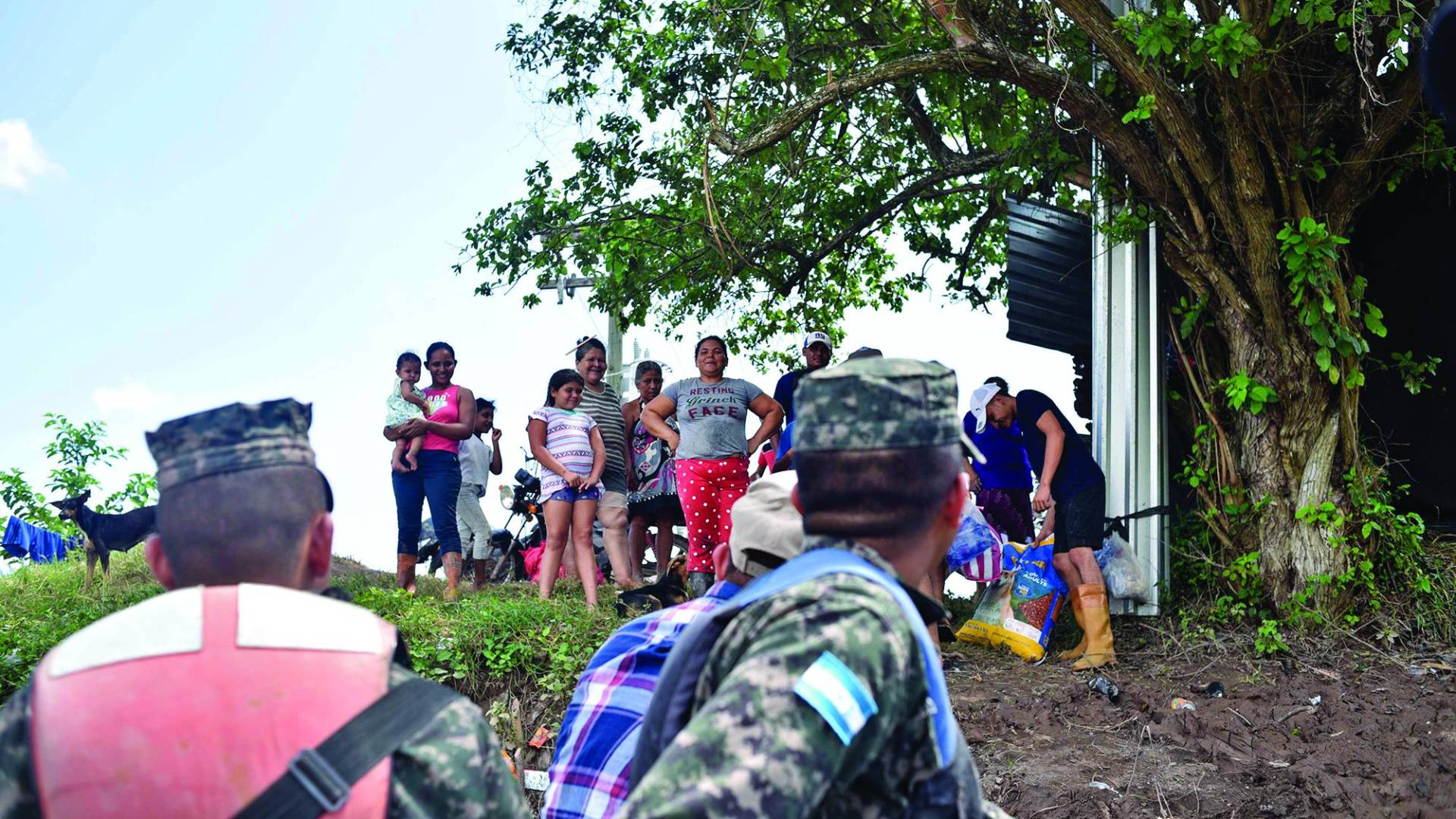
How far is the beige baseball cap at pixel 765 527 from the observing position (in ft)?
9.61

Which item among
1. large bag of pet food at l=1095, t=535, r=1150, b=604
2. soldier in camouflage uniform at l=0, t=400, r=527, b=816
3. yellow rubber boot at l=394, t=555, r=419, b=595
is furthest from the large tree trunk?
soldier in camouflage uniform at l=0, t=400, r=527, b=816

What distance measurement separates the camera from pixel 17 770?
1.80m

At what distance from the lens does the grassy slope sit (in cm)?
762

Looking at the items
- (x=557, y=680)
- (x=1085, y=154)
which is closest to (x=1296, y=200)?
(x=1085, y=154)

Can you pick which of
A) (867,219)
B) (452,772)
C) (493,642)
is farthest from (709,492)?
(452,772)

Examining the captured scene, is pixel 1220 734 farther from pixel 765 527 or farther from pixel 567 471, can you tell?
pixel 765 527

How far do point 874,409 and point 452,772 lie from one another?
0.84 metres

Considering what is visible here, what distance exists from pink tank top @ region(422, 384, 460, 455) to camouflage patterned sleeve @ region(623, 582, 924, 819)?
301 inches

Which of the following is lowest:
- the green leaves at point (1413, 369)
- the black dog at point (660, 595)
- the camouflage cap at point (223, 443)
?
the black dog at point (660, 595)

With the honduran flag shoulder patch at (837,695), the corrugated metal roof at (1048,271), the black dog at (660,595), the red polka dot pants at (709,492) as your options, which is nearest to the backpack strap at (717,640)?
the honduran flag shoulder patch at (837,695)

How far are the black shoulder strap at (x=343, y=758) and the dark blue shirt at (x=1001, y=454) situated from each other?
7.24 metres

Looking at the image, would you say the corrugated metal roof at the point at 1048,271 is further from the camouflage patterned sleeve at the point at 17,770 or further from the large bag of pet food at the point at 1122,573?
the camouflage patterned sleeve at the point at 17,770

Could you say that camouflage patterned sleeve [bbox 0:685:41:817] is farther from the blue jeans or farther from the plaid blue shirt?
the blue jeans

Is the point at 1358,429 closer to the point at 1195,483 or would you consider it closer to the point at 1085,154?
the point at 1195,483
